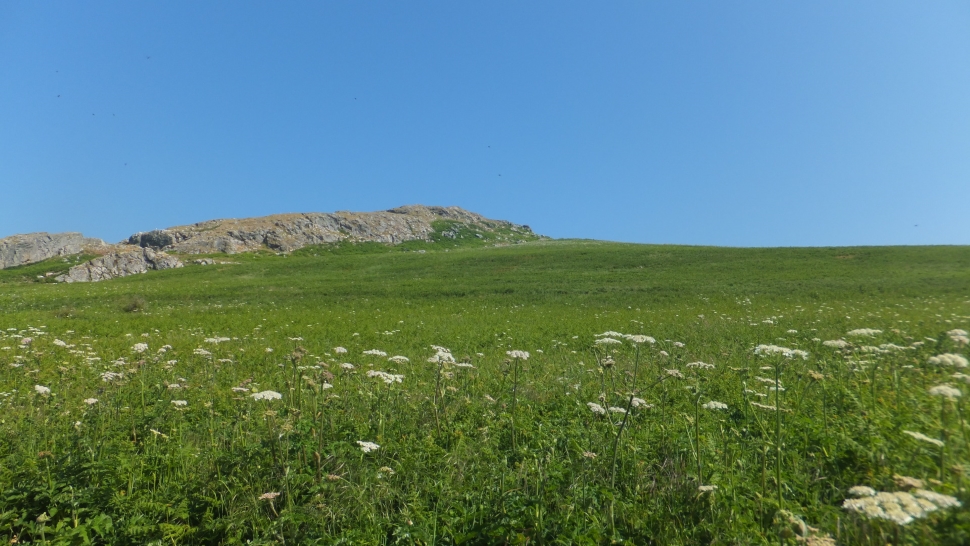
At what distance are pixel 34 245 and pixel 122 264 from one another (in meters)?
59.8

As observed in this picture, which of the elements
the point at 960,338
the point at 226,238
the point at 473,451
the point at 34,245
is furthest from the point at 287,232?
the point at 960,338

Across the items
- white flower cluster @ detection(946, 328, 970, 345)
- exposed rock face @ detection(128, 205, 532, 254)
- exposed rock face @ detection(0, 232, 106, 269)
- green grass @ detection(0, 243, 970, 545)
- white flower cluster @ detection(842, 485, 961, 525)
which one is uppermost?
exposed rock face @ detection(128, 205, 532, 254)

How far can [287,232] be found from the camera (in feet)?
318

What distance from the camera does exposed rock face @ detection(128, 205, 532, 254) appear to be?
84250 mm

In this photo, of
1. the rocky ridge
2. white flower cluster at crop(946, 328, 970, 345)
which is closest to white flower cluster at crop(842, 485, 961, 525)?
white flower cluster at crop(946, 328, 970, 345)

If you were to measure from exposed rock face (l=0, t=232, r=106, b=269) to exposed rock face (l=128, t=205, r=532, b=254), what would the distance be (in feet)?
43.8

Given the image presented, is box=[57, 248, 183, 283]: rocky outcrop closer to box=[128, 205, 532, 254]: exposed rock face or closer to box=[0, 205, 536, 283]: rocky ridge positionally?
box=[0, 205, 536, 283]: rocky ridge

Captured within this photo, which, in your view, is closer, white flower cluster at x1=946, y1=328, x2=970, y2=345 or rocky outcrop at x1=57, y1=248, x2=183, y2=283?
white flower cluster at x1=946, y1=328, x2=970, y2=345

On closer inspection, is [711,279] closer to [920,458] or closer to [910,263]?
[910,263]

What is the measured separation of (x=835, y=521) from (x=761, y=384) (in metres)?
4.49

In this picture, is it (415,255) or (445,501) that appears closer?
(445,501)

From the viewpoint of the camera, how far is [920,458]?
9.39 ft

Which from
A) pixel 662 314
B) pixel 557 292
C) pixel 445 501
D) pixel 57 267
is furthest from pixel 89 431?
pixel 57 267

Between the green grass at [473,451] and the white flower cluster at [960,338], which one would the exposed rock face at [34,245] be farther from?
the white flower cluster at [960,338]
